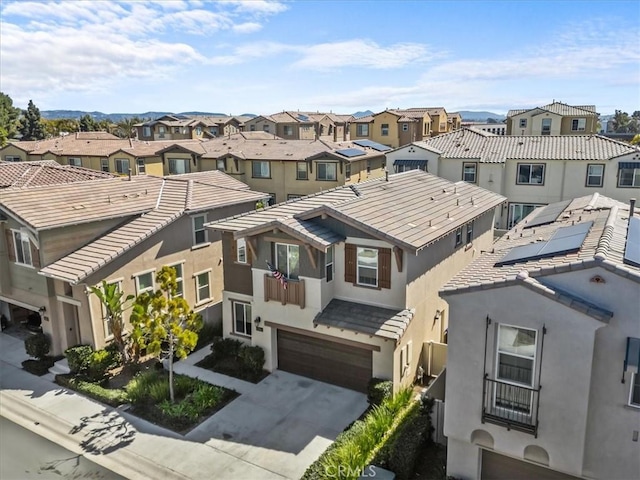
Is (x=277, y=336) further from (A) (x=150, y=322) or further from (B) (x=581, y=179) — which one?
(B) (x=581, y=179)

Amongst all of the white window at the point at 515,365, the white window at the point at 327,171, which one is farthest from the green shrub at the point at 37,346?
the white window at the point at 327,171

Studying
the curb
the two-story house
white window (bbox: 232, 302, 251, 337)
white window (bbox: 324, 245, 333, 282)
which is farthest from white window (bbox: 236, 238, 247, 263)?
the curb

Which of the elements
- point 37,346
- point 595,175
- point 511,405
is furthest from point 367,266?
point 595,175

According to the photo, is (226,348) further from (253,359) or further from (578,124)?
(578,124)

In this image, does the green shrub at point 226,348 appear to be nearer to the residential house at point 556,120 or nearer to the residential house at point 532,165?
the residential house at point 532,165

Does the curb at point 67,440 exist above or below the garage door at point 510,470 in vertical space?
below
